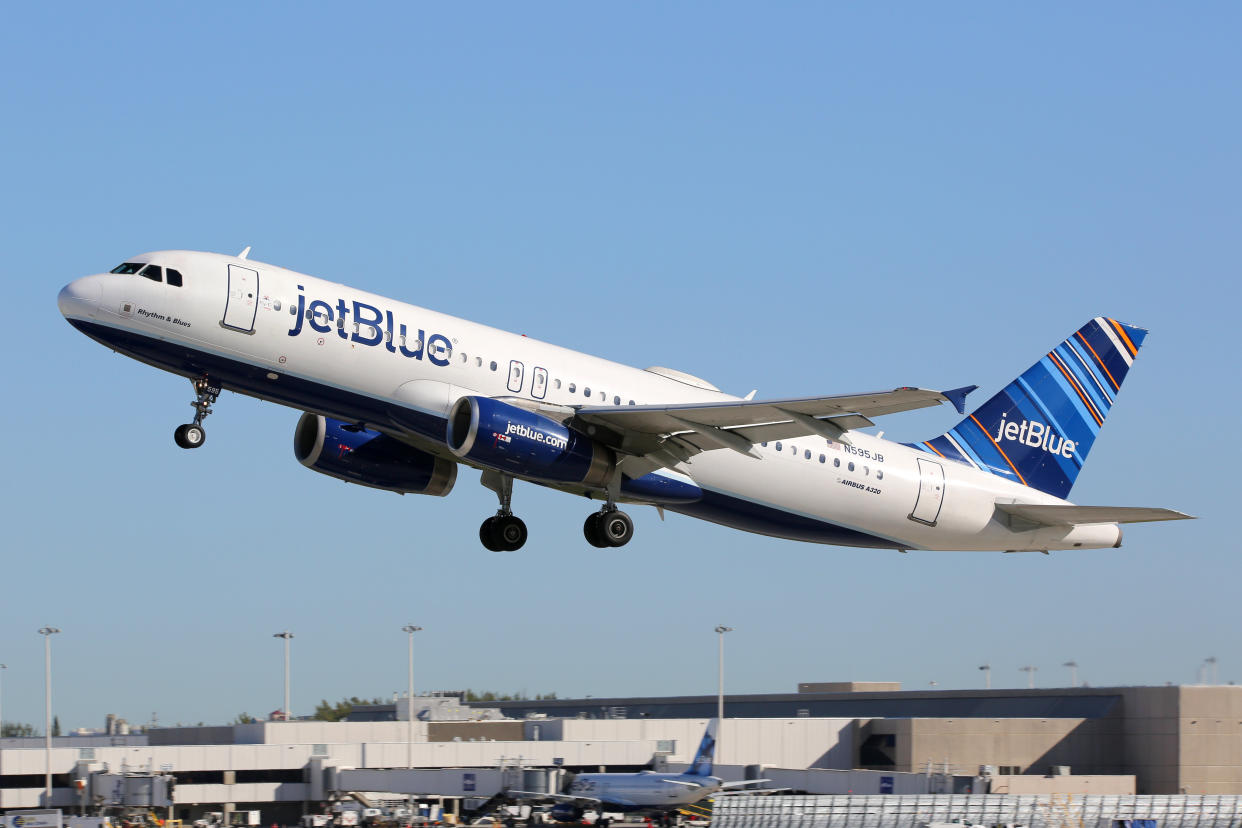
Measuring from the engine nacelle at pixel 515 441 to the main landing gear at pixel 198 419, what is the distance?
5.69 meters

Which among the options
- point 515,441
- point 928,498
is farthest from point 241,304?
point 928,498

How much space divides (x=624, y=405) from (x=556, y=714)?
49.4 metres

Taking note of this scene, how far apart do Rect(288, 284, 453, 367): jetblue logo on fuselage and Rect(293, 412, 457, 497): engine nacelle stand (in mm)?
5320

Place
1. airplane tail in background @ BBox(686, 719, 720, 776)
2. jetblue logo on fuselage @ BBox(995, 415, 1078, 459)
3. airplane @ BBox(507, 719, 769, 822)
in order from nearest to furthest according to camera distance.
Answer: jetblue logo on fuselage @ BBox(995, 415, 1078, 459)
airplane @ BBox(507, 719, 769, 822)
airplane tail in background @ BBox(686, 719, 720, 776)

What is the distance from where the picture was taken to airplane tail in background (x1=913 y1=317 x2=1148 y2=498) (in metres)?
43.4

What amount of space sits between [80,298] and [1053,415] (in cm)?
2810

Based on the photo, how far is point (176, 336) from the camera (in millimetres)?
32812

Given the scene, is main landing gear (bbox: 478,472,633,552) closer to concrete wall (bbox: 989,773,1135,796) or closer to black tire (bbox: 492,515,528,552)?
black tire (bbox: 492,515,528,552)

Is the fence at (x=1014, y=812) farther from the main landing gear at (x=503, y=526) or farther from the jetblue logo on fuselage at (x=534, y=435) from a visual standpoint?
the jetblue logo on fuselage at (x=534, y=435)

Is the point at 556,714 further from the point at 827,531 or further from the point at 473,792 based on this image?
the point at 827,531

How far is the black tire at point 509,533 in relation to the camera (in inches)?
1571

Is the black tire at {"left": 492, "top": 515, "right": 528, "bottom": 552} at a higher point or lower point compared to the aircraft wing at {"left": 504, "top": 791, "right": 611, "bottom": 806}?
higher

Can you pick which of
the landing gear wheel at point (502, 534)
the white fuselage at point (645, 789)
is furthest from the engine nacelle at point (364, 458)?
the white fuselage at point (645, 789)

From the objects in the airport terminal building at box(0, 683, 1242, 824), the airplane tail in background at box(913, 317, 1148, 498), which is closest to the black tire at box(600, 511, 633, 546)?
the airplane tail in background at box(913, 317, 1148, 498)
